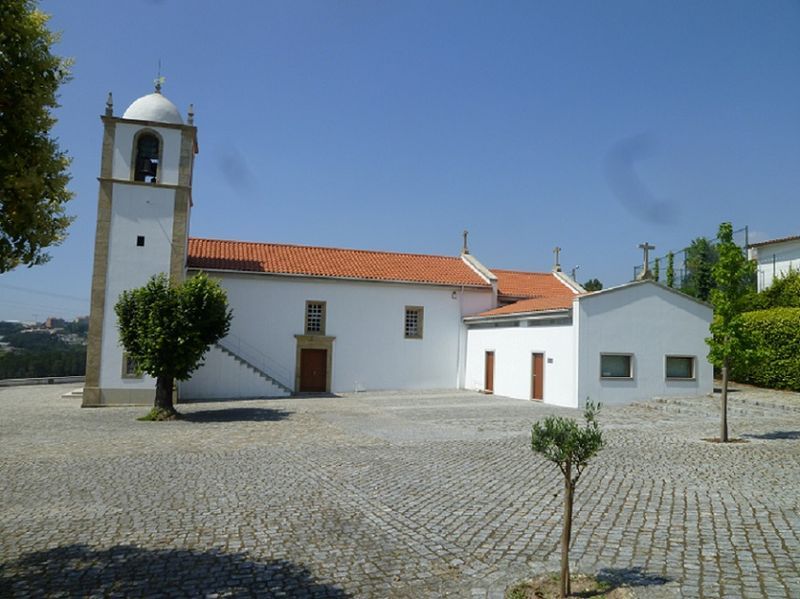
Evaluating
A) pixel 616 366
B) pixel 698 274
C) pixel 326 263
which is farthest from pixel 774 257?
pixel 326 263

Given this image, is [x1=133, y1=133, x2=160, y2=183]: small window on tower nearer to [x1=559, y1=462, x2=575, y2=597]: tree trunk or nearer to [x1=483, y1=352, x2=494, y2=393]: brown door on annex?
[x1=483, y1=352, x2=494, y2=393]: brown door on annex

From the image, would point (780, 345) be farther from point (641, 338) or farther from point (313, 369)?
point (313, 369)

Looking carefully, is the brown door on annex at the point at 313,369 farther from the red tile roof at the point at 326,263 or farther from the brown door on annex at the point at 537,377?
the brown door on annex at the point at 537,377

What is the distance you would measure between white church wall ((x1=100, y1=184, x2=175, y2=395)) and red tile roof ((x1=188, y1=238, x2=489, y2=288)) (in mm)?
3475

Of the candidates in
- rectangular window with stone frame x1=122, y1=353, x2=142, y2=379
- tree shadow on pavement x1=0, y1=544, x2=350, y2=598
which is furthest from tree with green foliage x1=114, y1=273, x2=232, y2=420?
tree shadow on pavement x1=0, y1=544, x2=350, y2=598

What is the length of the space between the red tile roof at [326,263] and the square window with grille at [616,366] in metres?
10.5

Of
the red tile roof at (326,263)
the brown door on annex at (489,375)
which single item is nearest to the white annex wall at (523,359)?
the brown door on annex at (489,375)

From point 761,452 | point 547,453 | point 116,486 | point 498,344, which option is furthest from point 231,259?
point 547,453

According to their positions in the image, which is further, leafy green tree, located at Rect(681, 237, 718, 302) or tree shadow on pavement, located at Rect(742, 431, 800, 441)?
leafy green tree, located at Rect(681, 237, 718, 302)

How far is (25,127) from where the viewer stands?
4.96 m

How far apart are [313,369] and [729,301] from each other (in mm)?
19572

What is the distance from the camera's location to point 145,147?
24375mm

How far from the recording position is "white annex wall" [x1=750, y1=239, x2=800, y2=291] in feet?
89.4

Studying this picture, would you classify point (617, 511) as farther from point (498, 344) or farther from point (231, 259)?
point (231, 259)
